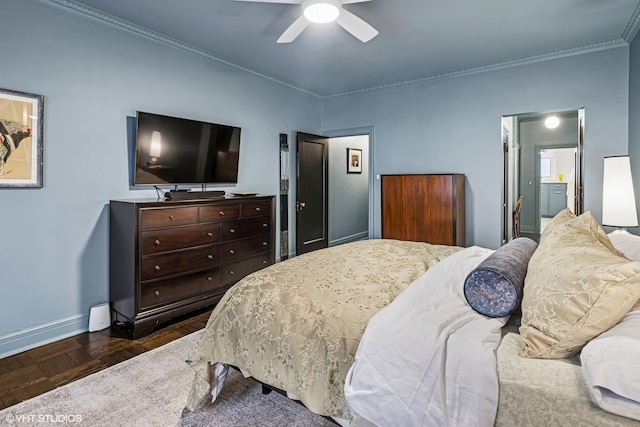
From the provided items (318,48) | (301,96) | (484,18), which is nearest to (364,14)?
(318,48)

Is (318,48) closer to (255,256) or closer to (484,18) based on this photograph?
(484,18)

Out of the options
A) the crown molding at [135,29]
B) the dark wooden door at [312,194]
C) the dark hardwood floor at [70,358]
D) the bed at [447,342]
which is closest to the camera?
the bed at [447,342]

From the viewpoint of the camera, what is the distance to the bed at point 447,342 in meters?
0.98

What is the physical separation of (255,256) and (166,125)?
1620mm

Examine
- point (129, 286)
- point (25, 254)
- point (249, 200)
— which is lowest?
point (129, 286)

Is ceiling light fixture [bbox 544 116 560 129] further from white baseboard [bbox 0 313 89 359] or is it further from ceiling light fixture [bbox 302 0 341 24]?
white baseboard [bbox 0 313 89 359]

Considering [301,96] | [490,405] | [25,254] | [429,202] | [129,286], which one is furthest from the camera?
[301,96]

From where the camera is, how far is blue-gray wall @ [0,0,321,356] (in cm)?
260

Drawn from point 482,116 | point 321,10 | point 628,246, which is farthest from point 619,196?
point 321,10

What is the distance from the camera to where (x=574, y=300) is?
3.39 feet

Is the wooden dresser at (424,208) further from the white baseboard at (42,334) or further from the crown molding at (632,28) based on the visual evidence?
the white baseboard at (42,334)

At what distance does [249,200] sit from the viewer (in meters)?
3.80

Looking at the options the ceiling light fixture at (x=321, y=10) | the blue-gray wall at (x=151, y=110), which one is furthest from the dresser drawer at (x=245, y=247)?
the ceiling light fixture at (x=321, y=10)

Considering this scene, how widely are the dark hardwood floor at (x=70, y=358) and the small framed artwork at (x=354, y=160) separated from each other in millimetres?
4371
